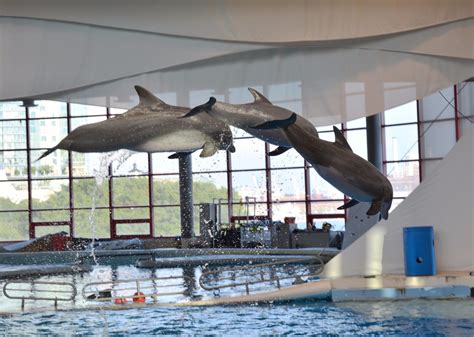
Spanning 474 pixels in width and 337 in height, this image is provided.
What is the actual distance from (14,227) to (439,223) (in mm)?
29803

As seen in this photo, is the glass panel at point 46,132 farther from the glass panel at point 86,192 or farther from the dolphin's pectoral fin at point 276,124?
the dolphin's pectoral fin at point 276,124

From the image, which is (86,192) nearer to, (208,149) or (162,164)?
(162,164)

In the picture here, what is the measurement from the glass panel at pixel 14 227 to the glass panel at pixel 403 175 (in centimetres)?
1611

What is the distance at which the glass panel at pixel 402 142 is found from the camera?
3059cm

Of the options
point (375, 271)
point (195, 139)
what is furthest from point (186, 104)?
point (375, 271)

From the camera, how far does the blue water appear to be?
9.40 m

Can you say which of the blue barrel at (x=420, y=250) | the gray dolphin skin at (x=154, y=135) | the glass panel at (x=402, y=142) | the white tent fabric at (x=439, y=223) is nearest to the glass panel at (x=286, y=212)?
the glass panel at (x=402, y=142)

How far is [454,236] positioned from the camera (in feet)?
40.7

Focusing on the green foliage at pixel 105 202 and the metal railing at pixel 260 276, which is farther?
the green foliage at pixel 105 202

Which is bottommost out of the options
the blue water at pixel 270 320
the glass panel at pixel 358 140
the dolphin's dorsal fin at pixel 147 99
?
the blue water at pixel 270 320

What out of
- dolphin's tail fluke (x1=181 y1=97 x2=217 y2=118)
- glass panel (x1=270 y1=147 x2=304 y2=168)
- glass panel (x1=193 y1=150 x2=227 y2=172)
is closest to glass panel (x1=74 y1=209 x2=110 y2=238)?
glass panel (x1=193 y1=150 x2=227 y2=172)

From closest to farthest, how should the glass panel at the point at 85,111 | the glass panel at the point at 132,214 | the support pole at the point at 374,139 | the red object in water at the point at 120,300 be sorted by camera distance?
the red object in water at the point at 120,300, the support pole at the point at 374,139, the glass panel at the point at 85,111, the glass panel at the point at 132,214

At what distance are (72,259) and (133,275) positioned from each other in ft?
17.1

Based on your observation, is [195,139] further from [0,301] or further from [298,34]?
[0,301]
